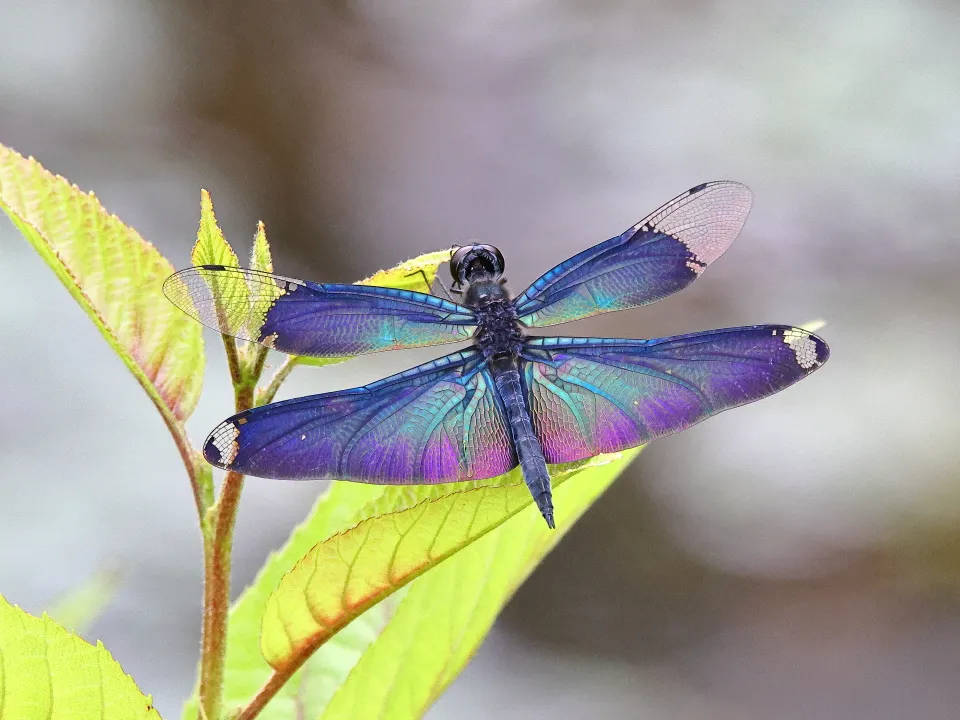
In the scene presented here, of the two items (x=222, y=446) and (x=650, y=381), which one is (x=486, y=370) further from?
(x=222, y=446)

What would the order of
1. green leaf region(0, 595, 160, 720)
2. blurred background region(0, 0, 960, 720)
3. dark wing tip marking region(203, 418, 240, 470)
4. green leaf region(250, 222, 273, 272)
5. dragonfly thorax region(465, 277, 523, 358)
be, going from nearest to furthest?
green leaf region(0, 595, 160, 720) → dark wing tip marking region(203, 418, 240, 470) → green leaf region(250, 222, 273, 272) → dragonfly thorax region(465, 277, 523, 358) → blurred background region(0, 0, 960, 720)

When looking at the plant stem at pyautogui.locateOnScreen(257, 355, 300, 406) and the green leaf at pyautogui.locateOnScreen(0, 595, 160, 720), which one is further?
the plant stem at pyautogui.locateOnScreen(257, 355, 300, 406)

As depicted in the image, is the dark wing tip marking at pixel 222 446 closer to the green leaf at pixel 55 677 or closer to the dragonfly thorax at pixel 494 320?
the green leaf at pixel 55 677

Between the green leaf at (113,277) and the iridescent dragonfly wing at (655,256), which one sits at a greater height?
the iridescent dragonfly wing at (655,256)

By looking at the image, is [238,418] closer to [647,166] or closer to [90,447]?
[90,447]

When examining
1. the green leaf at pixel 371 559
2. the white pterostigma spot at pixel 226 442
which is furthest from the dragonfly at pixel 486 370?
the green leaf at pixel 371 559

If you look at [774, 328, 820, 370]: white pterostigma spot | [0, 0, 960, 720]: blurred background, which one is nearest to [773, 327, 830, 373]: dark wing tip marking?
[774, 328, 820, 370]: white pterostigma spot

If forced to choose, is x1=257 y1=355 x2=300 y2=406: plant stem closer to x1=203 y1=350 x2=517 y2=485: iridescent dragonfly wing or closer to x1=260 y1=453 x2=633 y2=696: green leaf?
x1=203 y1=350 x2=517 y2=485: iridescent dragonfly wing

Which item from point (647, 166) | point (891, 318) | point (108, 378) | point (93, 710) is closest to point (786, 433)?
point (891, 318)
